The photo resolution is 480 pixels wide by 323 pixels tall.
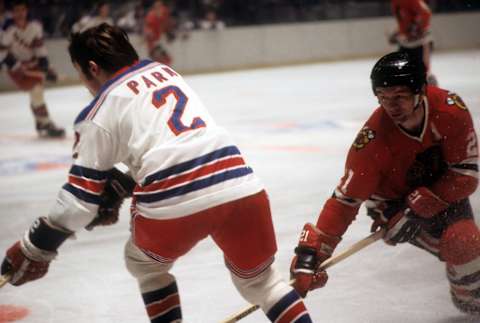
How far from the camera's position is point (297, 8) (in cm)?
1346

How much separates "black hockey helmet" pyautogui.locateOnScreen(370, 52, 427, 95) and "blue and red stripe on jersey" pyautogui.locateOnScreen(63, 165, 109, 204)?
763mm

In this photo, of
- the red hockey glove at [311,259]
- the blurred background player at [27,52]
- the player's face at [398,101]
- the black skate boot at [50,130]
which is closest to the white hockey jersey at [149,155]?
the red hockey glove at [311,259]

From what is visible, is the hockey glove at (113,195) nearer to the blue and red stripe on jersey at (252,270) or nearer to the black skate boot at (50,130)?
the blue and red stripe on jersey at (252,270)

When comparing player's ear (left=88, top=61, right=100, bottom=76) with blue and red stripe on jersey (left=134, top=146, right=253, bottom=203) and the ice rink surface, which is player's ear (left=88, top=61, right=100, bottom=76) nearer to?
blue and red stripe on jersey (left=134, top=146, right=253, bottom=203)

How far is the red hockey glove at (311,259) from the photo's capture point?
6.42ft

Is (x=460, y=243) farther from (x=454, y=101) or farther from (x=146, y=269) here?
(x=146, y=269)

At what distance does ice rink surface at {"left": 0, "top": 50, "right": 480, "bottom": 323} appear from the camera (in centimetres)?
229

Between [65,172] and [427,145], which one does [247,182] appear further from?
[65,172]

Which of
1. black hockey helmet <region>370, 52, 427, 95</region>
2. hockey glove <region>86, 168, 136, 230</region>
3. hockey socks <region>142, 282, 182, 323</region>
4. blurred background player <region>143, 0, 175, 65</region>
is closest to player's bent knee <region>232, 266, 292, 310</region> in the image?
hockey socks <region>142, 282, 182, 323</region>

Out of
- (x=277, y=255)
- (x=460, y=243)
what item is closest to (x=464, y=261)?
(x=460, y=243)

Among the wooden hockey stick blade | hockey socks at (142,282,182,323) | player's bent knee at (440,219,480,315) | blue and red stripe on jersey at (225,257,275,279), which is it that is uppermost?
blue and red stripe on jersey at (225,257,275,279)

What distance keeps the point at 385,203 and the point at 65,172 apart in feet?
9.27

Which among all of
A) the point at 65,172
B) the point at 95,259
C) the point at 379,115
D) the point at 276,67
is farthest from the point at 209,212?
the point at 276,67

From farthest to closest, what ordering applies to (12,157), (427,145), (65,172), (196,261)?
1. (12,157)
2. (65,172)
3. (196,261)
4. (427,145)
